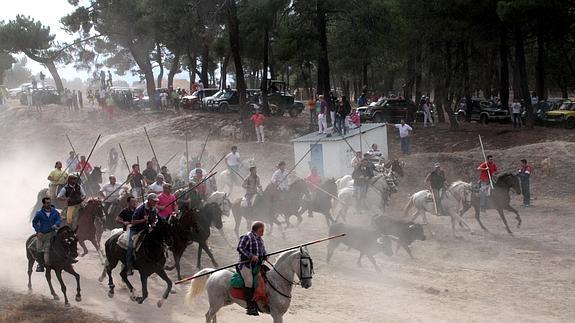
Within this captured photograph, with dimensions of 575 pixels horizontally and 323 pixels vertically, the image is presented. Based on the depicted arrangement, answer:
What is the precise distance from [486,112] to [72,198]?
3166 centimetres

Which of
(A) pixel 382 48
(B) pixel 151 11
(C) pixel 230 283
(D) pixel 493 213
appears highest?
(B) pixel 151 11

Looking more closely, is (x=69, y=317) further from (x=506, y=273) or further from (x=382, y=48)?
(x=382, y=48)

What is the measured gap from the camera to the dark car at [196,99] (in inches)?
2133

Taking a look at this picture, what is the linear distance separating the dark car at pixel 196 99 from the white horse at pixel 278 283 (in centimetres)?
4134

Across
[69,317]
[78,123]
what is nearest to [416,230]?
[69,317]

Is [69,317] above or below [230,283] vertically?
below

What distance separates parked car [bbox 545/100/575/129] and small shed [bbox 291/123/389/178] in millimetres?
12804

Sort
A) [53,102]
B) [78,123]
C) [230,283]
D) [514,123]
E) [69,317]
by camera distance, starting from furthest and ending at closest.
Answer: [53,102] < [78,123] < [514,123] < [69,317] < [230,283]

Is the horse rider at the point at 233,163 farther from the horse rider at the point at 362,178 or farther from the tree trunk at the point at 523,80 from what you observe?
the tree trunk at the point at 523,80

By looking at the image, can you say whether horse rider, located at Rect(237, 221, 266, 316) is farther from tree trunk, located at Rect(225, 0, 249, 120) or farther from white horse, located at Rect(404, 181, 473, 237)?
tree trunk, located at Rect(225, 0, 249, 120)

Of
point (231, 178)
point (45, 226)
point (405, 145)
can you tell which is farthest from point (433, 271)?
point (405, 145)

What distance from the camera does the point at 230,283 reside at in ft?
42.9

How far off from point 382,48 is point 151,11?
45.3 feet

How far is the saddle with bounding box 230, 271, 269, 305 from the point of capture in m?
12.8
